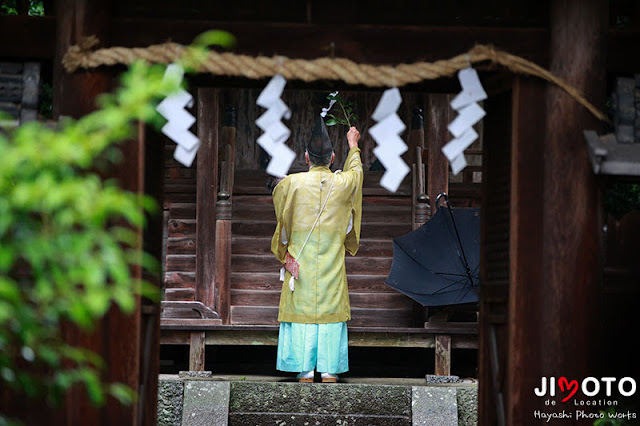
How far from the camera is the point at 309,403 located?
294 inches

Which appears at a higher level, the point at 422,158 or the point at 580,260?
the point at 422,158

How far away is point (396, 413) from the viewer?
24.5 feet

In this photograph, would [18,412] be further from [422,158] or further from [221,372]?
[422,158]

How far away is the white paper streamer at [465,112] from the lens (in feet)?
16.0

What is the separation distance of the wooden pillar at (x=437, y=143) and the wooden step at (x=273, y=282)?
976mm

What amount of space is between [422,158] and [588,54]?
4.84 meters


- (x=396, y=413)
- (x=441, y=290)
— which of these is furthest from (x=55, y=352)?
(x=441, y=290)

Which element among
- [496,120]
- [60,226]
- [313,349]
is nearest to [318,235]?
[313,349]

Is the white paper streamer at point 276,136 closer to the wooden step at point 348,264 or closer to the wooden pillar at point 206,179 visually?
the wooden pillar at point 206,179

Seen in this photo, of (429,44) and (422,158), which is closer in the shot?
(429,44)

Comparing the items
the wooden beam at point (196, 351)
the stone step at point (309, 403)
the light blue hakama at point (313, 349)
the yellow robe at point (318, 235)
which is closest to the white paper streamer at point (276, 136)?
the stone step at point (309, 403)

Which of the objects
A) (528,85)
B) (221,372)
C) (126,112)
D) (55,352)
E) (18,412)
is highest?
(528,85)

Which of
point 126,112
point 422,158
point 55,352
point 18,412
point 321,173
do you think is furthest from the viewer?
point 422,158

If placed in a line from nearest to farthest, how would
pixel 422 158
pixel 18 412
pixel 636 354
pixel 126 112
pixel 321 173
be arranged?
pixel 126 112
pixel 18 412
pixel 636 354
pixel 321 173
pixel 422 158
